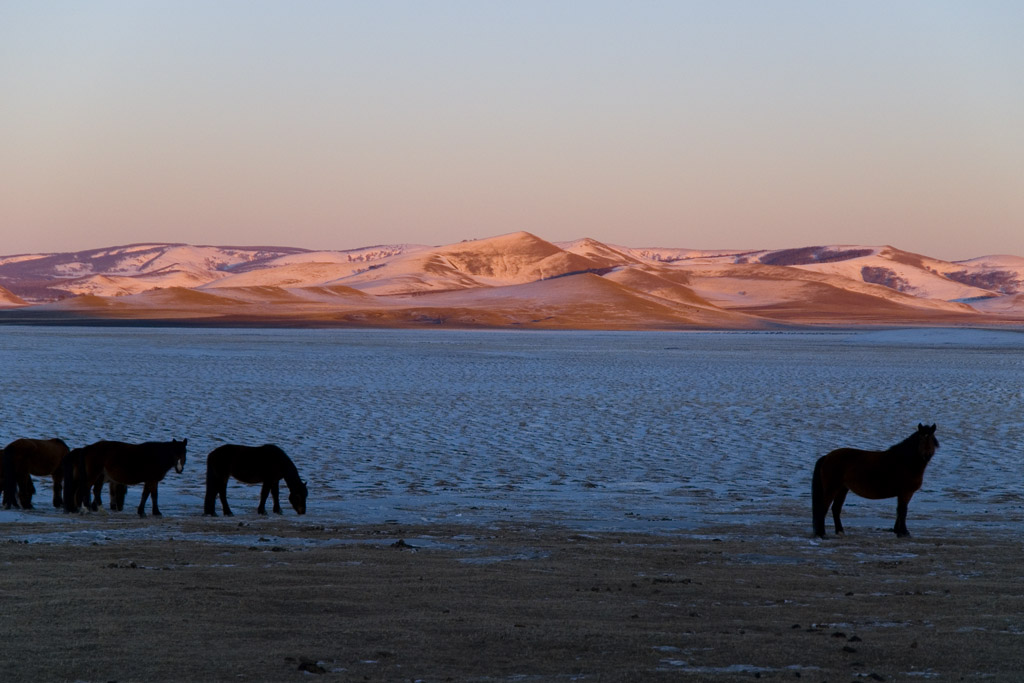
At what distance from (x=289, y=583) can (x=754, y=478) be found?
8698mm

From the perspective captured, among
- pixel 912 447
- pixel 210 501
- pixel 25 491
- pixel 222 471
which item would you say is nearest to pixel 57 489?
pixel 25 491

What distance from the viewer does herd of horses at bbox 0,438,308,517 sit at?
→ 10922 millimetres

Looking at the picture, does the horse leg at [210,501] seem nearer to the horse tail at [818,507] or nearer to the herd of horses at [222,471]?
the herd of horses at [222,471]

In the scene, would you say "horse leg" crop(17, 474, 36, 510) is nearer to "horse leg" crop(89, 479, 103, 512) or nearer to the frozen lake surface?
the frozen lake surface

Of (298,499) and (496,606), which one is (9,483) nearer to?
(298,499)

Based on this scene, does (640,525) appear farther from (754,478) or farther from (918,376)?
(918,376)

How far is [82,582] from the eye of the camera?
7516 mm

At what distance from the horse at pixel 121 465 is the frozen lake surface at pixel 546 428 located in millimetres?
425

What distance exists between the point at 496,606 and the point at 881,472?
171 inches

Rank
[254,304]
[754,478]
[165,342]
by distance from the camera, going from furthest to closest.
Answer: [254,304] → [165,342] → [754,478]

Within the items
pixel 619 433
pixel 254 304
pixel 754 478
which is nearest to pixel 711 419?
pixel 619 433

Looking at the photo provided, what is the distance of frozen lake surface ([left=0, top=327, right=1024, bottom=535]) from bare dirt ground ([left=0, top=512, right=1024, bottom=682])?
5.54 ft

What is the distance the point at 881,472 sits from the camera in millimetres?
10336

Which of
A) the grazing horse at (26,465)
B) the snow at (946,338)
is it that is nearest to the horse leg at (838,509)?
the grazing horse at (26,465)
